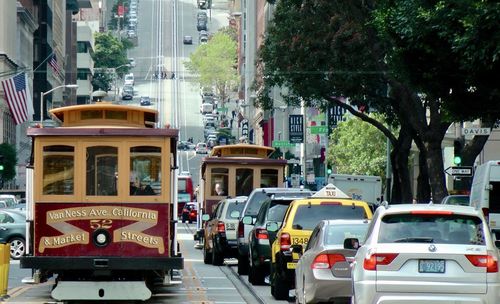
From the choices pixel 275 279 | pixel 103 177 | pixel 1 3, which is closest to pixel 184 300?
pixel 275 279

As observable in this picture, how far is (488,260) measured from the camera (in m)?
17.0

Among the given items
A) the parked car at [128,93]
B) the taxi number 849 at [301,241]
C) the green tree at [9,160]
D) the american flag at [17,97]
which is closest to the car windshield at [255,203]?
the taxi number 849 at [301,241]

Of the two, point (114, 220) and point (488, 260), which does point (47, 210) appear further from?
point (488, 260)

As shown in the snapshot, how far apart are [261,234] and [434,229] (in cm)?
1093

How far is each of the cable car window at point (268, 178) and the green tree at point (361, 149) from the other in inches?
1270

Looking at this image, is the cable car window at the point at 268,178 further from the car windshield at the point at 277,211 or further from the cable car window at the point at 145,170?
the cable car window at the point at 145,170

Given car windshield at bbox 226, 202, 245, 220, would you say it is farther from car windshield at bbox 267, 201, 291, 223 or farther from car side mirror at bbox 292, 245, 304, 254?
car side mirror at bbox 292, 245, 304, 254

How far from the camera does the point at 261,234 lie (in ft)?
91.7

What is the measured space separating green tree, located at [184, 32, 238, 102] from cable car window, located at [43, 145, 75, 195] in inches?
6093

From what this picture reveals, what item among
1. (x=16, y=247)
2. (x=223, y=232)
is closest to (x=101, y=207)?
(x=223, y=232)

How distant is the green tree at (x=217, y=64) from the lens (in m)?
180

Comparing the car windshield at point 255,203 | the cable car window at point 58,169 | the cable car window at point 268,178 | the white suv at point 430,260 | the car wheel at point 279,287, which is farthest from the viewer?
the cable car window at point 268,178

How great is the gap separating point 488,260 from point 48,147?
29.1 feet

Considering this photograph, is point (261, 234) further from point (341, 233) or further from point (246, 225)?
point (341, 233)
